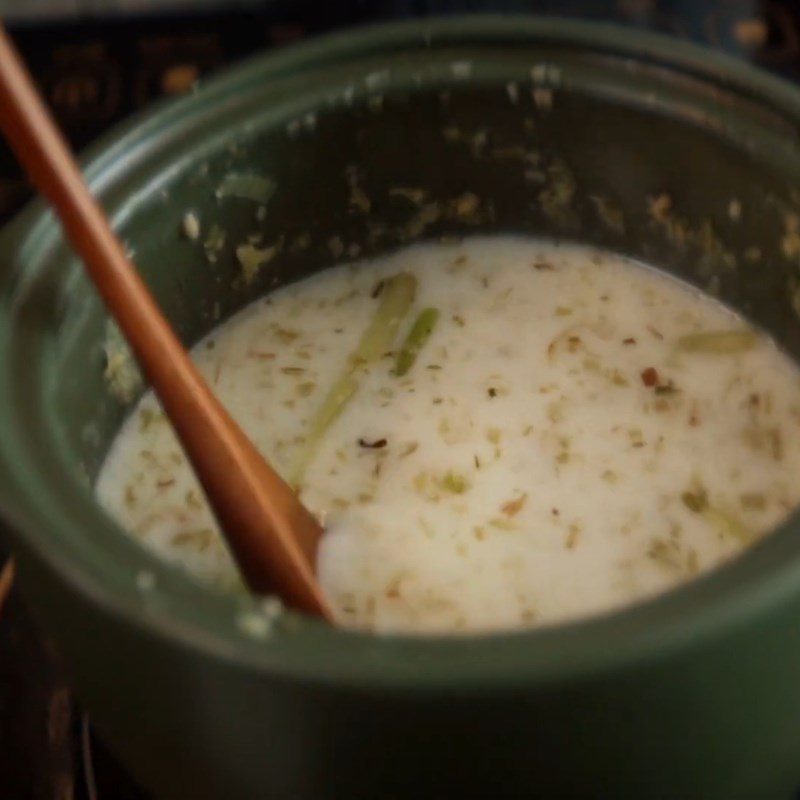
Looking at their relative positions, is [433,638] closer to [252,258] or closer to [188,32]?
[252,258]

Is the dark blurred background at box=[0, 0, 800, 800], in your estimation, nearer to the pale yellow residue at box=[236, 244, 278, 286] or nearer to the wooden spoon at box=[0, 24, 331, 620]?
the pale yellow residue at box=[236, 244, 278, 286]

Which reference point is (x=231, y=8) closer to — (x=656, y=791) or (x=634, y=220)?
(x=634, y=220)

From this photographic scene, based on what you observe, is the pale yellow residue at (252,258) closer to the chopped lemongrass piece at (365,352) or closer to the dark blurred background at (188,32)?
the chopped lemongrass piece at (365,352)

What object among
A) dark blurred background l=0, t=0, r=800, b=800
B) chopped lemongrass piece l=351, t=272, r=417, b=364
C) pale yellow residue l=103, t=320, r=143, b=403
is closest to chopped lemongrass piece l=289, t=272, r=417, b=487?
chopped lemongrass piece l=351, t=272, r=417, b=364

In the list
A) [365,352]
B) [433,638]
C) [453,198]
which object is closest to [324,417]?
[365,352]

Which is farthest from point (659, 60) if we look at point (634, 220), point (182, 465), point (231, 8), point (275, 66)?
point (231, 8)
